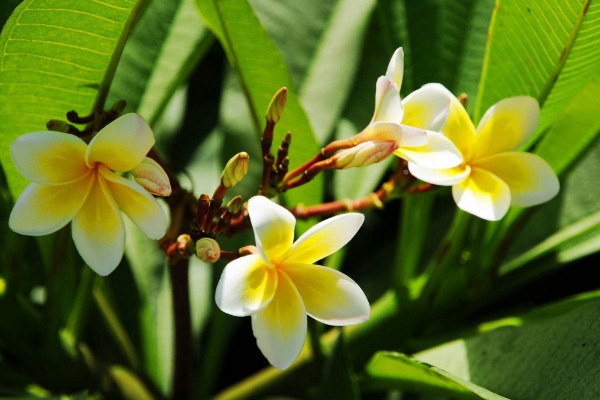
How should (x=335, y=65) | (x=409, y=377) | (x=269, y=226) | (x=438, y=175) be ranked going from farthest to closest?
1. (x=335, y=65)
2. (x=409, y=377)
3. (x=438, y=175)
4. (x=269, y=226)

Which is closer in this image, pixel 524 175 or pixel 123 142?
pixel 123 142

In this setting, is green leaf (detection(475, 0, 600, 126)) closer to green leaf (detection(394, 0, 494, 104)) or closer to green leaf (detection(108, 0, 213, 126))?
green leaf (detection(394, 0, 494, 104))

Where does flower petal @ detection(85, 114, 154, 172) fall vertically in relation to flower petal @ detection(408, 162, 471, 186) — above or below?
above

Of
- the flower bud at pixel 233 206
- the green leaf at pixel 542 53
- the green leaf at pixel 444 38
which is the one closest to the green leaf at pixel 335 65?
the green leaf at pixel 444 38

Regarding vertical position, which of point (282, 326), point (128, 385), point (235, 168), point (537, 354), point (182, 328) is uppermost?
point (235, 168)

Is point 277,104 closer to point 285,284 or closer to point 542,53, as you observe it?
point 285,284

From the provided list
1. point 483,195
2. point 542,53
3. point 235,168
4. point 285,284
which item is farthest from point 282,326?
point 542,53

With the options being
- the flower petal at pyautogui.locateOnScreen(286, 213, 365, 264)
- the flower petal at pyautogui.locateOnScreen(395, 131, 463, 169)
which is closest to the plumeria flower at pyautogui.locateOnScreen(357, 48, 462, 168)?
the flower petal at pyautogui.locateOnScreen(395, 131, 463, 169)
